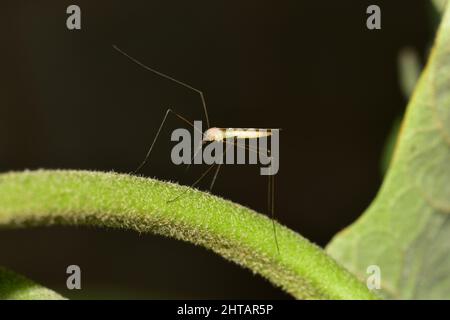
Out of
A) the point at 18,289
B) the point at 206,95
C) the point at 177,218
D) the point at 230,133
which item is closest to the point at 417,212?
the point at 230,133

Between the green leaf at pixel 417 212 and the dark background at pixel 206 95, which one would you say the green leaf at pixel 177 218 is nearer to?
the green leaf at pixel 417 212

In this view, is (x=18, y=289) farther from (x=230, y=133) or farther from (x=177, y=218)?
(x=230, y=133)

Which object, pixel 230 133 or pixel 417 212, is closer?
pixel 417 212

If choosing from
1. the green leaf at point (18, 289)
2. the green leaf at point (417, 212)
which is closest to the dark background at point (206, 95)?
the green leaf at point (417, 212)

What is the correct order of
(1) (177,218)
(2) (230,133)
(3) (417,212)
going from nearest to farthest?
(1) (177,218)
(3) (417,212)
(2) (230,133)

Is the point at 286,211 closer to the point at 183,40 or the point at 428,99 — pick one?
the point at 183,40

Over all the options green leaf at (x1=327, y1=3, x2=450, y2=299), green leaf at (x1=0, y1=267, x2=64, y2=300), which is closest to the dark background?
green leaf at (x1=327, y1=3, x2=450, y2=299)

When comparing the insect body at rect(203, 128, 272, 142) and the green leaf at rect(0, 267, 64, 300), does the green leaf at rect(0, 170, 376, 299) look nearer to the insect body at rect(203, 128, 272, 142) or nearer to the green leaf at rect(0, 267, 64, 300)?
the green leaf at rect(0, 267, 64, 300)
